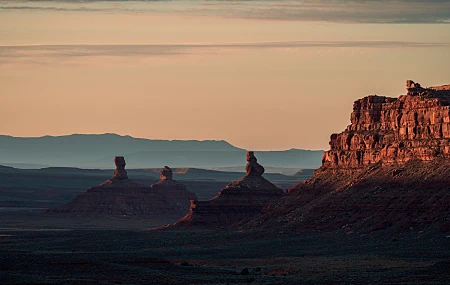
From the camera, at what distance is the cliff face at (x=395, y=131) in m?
138

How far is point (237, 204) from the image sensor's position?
17750cm

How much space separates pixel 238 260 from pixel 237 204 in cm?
5362

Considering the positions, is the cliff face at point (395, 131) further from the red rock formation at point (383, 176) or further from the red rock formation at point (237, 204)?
the red rock formation at point (237, 204)

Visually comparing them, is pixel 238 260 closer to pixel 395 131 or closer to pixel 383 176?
pixel 383 176

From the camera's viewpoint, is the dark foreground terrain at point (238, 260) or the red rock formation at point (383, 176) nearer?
the dark foreground terrain at point (238, 260)

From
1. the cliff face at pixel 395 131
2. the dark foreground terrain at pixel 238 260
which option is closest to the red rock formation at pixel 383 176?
the cliff face at pixel 395 131

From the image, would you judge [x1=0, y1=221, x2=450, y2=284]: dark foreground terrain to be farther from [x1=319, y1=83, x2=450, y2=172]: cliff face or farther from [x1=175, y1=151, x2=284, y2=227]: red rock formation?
[x1=175, y1=151, x2=284, y2=227]: red rock formation

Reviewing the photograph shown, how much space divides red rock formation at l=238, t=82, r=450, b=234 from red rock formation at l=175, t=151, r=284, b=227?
12418 mm

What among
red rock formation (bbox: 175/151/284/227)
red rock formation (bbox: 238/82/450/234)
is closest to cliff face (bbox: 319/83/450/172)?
red rock formation (bbox: 238/82/450/234)

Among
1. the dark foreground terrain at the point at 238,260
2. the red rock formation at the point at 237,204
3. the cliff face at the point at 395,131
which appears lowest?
the dark foreground terrain at the point at 238,260

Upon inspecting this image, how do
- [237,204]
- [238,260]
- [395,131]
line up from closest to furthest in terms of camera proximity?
1. [238,260]
2. [395,131]
3. [237,204]

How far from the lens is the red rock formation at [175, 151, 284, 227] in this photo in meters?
176

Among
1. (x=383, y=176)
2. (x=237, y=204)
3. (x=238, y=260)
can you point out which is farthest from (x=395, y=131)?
(x=237, y=204)

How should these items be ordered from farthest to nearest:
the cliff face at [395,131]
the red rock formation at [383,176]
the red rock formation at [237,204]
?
the red rock formation at [237,204], the cliff face at [395,131], the red rock formation at [383,176]
